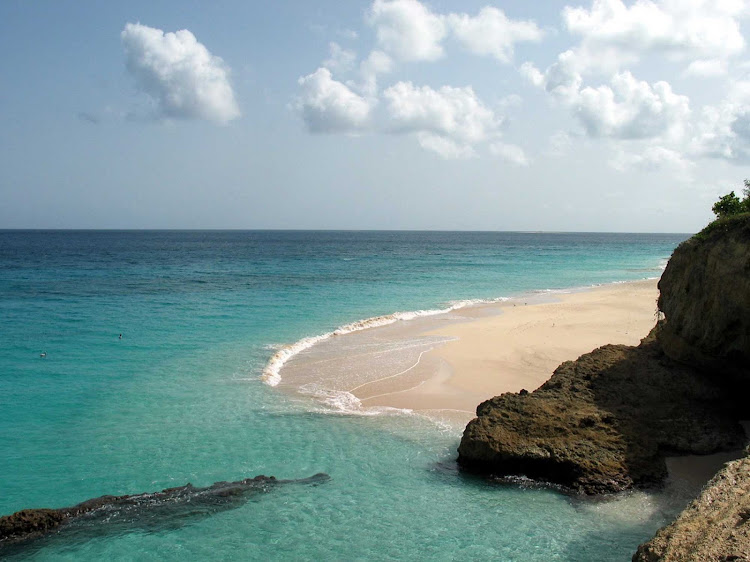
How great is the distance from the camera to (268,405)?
1486 cm

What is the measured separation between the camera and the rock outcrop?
10.1 meters

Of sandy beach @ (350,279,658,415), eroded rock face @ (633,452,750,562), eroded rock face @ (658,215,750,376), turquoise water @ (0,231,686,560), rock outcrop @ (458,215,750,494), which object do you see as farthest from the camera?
sandy beach @ (350,279,658,415)

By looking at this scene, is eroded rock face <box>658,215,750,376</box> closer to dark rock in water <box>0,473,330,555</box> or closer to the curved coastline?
the curved coastline

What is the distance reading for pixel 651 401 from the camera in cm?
1160

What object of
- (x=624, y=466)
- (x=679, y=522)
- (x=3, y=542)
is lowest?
(x=3, y=542)

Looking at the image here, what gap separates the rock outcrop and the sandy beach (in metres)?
3.29

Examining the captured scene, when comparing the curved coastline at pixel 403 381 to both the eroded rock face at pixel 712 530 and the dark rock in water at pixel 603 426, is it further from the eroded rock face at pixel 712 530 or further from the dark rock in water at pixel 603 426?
the eroded rock face at pixel 712 530

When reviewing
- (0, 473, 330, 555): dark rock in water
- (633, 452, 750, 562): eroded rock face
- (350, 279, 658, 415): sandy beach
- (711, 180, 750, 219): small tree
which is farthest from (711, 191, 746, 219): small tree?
(0, 473, 330, 555): dark rock in water

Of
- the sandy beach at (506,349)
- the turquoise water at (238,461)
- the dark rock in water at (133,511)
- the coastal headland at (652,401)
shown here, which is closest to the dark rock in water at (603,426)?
the coastal headland at (652,401)

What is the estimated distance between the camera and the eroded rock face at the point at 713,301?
35.2 feet

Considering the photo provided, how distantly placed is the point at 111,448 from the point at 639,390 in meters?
11.5

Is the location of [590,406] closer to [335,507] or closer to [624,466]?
[624,466]

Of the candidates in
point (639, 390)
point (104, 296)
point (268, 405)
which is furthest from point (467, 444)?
point (104, 296)

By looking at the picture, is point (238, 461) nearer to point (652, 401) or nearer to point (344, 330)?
point (652, 401)
